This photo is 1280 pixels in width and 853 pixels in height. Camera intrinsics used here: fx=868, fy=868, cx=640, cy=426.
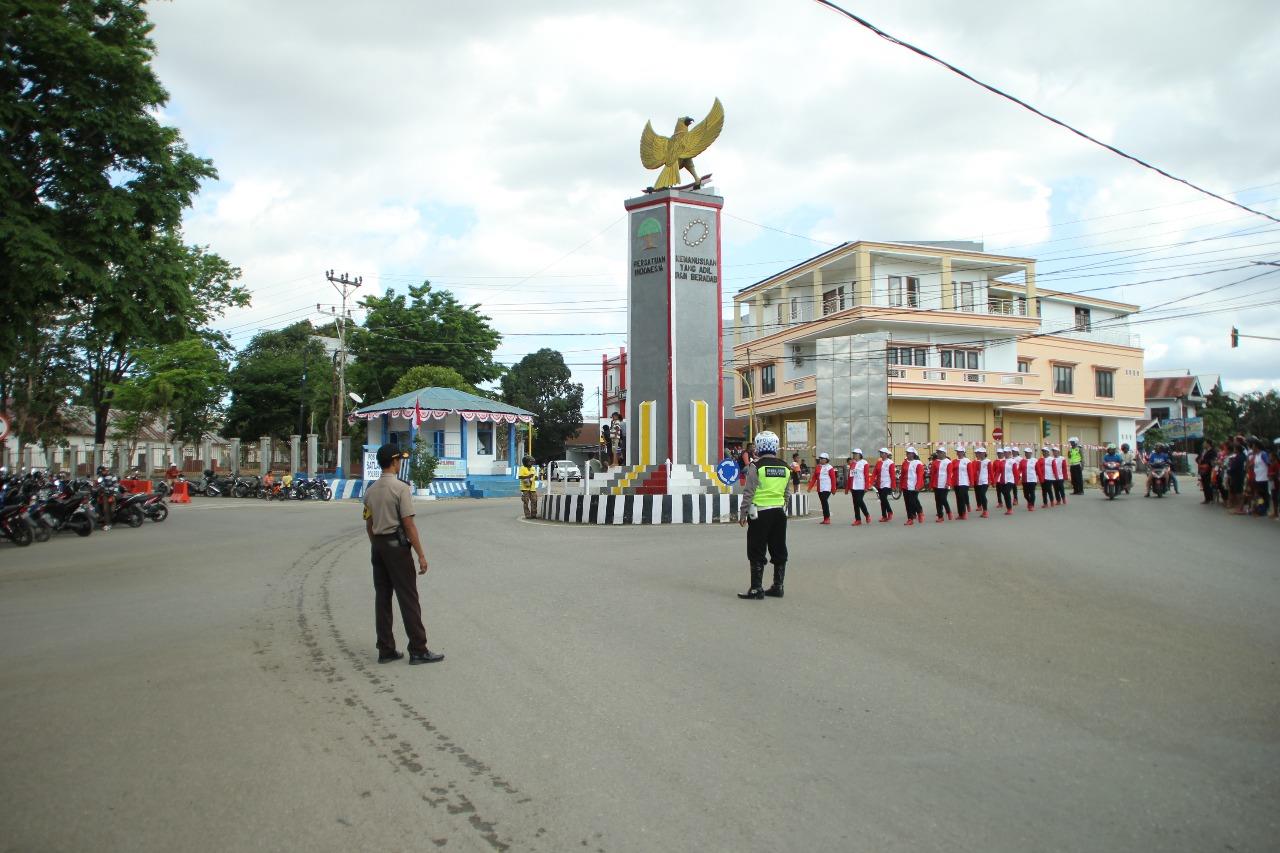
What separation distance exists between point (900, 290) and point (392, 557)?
37.2 meters

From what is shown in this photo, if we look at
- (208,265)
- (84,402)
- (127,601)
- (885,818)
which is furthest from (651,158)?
(84,402)

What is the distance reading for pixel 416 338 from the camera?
48.7 m

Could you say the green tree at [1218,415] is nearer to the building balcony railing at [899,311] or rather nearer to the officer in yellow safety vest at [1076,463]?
the building balcony railing at [899,311]

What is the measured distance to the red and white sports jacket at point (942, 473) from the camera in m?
17.9

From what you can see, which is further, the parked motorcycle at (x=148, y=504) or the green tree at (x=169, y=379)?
the green tree at (x=169, y=379)

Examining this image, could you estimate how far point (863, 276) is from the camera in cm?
3909

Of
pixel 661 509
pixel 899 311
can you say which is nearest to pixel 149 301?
pixel 661 509

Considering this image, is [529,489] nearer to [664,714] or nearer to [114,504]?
[114,504]

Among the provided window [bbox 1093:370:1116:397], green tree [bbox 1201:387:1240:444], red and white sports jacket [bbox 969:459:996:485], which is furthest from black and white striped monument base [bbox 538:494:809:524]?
green tree [bbox 1201:387:1240:444]

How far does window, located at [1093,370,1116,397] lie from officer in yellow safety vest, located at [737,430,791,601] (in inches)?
1744

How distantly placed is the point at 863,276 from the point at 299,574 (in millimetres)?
32165

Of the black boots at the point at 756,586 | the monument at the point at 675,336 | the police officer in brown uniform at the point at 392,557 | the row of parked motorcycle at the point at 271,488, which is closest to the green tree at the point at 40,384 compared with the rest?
the row of parked motorcycle at the point at 271,488

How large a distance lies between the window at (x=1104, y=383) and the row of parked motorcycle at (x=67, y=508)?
44912mm

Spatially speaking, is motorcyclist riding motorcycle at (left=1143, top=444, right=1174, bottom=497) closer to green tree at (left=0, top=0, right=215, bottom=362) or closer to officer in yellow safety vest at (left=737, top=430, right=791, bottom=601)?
officer in yellow safety vest at (left=737, top=430, right=791, bottom=601)
